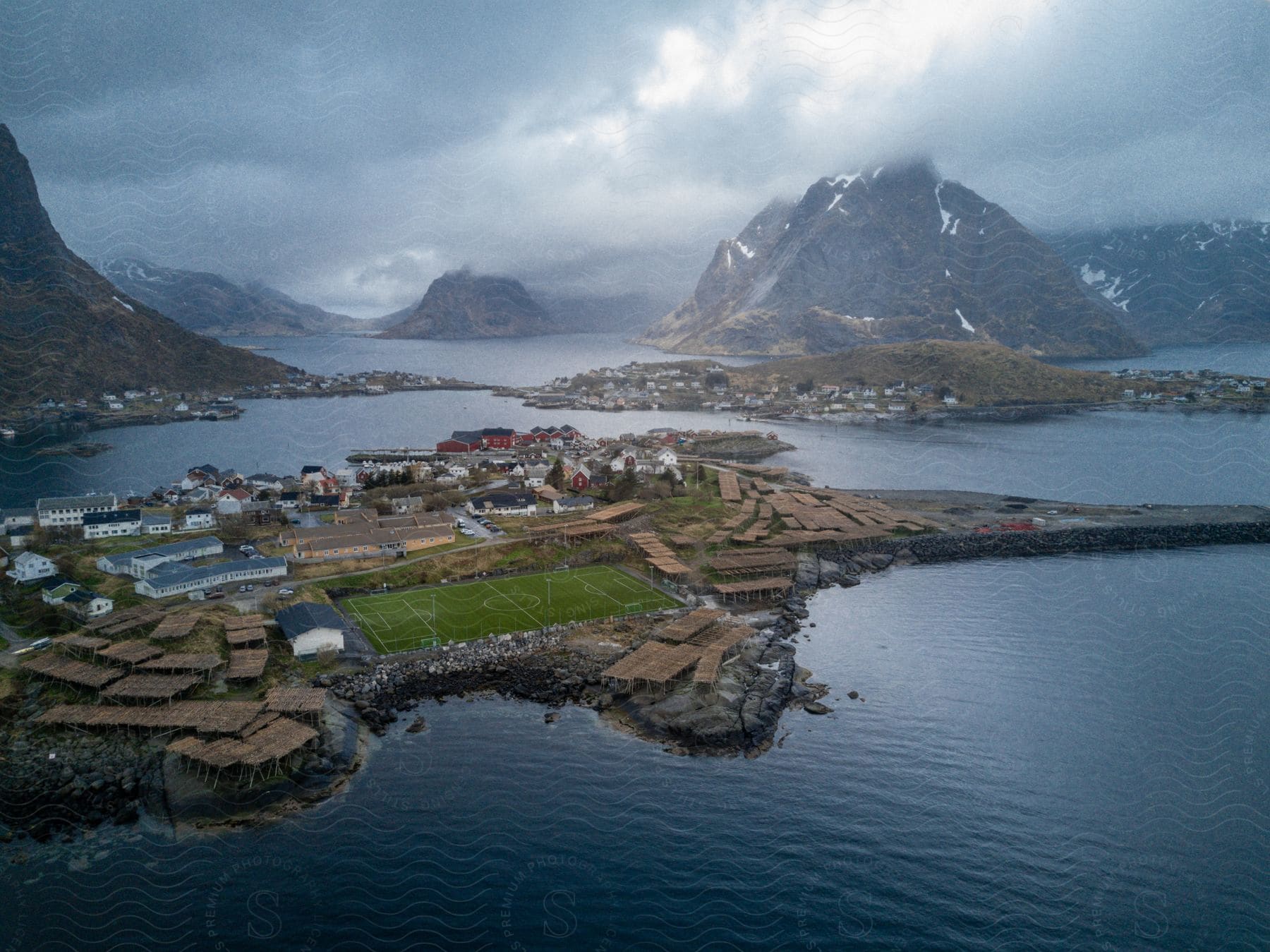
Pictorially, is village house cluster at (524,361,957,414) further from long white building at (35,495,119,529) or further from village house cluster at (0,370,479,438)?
long white building at (35,495,119,529)

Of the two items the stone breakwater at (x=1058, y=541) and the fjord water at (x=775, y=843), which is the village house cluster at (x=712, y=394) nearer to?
the stone breakwater at (x=1058, y=541)

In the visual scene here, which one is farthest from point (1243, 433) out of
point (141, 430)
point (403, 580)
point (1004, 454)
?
point (141, 430)

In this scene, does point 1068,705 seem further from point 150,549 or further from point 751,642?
point 150,549

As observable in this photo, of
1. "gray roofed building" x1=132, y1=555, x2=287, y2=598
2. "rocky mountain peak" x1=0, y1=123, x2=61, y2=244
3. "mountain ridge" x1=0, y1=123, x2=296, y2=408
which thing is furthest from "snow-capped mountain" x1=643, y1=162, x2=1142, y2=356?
"gray roofed building" x1=132, y1=555, x2=287, y2=598

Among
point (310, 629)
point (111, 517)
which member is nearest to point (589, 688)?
point (310, 629)

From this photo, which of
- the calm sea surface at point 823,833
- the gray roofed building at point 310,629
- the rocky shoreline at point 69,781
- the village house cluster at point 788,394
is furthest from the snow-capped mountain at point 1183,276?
the rocky shoreline at point 69,781
